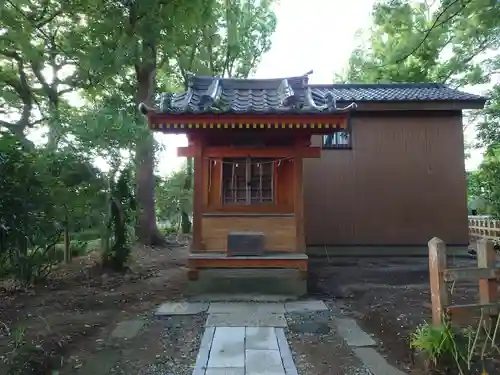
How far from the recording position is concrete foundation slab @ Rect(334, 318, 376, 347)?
4.44m

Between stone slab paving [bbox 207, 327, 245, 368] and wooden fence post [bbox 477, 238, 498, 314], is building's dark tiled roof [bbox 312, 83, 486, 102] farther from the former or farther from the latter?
stone slab paving [bbox 207, 327, 245, 368]

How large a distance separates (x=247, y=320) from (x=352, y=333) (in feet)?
4.54

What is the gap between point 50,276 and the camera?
791 centimetres

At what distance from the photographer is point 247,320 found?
5.29 m

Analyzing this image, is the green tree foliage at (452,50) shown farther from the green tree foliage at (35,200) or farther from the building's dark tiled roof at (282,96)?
the green tree foliage at (35,200)

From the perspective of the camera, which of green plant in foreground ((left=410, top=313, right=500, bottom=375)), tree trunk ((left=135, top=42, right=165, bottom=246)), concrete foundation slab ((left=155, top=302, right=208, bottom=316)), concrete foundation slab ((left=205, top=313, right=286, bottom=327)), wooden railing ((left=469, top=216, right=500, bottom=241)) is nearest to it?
green plant in foreground ((left=410, top=313, right=500, bottom=375))

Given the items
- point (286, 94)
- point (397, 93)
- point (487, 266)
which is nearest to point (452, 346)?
point (487, 266)

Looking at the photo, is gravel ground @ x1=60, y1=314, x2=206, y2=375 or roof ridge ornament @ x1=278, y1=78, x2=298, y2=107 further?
roof ridge ornament @ x1=278, y1=78, x2=298, y2=107

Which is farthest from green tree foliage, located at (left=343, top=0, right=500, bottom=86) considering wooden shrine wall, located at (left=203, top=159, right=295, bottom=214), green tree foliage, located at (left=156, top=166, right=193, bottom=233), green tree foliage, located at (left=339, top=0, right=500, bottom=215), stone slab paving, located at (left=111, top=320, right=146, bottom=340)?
green tree foliage, located at (left=156, top=166, right=193, bottom=233)

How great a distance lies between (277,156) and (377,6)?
3045 mm

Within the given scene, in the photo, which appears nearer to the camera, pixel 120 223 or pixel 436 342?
pixel 436 342

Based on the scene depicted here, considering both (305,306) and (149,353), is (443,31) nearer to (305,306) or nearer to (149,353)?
(305,306)

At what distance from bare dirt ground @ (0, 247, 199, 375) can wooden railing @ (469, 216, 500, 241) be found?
10.3 m

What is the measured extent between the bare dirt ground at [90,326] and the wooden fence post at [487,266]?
3.05m
